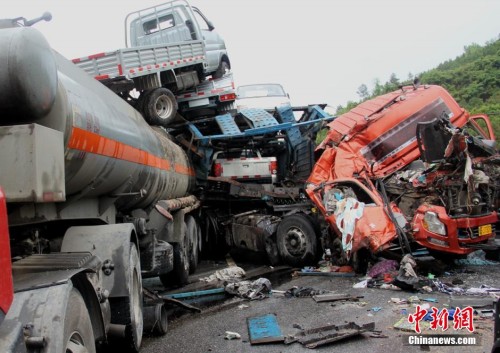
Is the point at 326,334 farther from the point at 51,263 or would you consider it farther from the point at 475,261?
the point at 475,261

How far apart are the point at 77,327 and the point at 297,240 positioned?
6233 mm

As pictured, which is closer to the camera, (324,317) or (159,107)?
(324,317)

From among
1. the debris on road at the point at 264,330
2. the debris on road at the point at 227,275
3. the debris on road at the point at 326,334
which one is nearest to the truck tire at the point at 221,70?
the debris on road at the point at 227,275

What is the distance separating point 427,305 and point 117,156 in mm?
3736

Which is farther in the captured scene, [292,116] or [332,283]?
[292,116]

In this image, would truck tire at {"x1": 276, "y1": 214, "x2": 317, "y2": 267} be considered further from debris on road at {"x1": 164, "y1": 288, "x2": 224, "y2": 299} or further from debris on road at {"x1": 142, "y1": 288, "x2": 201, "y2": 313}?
debris on road at {"x1": 142, "y1": 288, "x2": 201, "y2": 313}

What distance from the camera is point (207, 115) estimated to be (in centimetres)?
1184

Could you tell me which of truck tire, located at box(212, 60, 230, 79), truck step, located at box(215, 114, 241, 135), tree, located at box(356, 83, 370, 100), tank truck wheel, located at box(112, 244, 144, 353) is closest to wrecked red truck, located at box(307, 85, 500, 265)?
truck step, located at box(215, 114, 241, 135)

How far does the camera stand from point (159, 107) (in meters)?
9.77

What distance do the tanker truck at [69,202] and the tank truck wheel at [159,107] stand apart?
2326 millimetres

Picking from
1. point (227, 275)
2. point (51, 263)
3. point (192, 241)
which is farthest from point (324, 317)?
point (192, 241)

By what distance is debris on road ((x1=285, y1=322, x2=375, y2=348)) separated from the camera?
471cm

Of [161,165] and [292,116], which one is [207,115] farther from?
[161,165]

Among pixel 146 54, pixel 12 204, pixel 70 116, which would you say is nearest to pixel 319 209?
pixel 146 54
